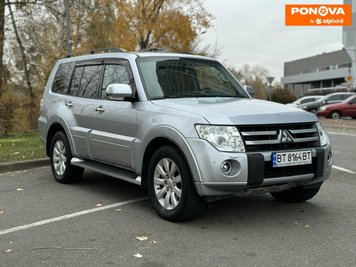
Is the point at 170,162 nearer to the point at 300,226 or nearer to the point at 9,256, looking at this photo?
the point at 300,226

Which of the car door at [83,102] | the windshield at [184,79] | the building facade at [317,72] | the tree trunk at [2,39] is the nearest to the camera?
the windshield at [184,79]

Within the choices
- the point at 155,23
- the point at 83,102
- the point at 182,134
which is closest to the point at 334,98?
the point at 155,23

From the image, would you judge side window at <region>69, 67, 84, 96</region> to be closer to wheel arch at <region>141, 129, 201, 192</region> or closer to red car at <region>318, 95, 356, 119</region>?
wheel arch at <region>141, 129, 201, 192</region>

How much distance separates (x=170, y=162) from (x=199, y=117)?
2.12 feet

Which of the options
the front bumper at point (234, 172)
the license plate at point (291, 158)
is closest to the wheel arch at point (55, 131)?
the front bumper at point (234, 172)

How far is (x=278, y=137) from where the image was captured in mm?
4820

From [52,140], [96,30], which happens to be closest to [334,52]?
[96,30]

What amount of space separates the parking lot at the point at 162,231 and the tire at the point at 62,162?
352 mm

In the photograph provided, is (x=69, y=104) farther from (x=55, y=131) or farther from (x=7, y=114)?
(x=7, y=114)

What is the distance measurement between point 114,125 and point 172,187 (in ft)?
4.43

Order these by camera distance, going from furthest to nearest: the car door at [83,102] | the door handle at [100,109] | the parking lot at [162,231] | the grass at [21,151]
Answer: the grass at [21,151], the car door at [83,102], the door handle at [100,109], the parking lot at [162,231]

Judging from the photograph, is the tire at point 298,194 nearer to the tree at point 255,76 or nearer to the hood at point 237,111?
the hood at point 237,111

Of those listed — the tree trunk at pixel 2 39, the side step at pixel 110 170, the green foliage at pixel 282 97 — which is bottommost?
the green foliage at pixel 282 97

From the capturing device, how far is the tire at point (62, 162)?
707 cm
